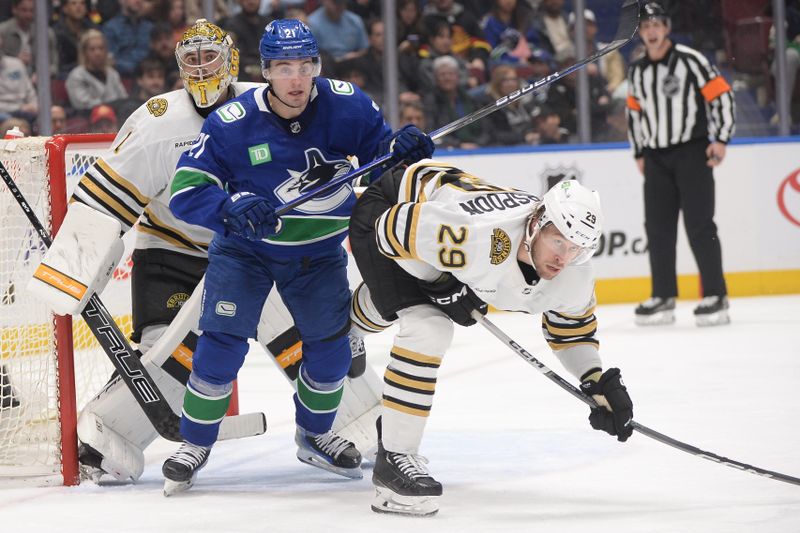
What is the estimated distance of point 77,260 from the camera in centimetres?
292

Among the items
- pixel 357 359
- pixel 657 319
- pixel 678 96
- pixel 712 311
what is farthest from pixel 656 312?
pixel 357 359

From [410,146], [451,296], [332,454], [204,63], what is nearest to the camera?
[451,296]

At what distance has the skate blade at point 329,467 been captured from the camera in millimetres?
3016

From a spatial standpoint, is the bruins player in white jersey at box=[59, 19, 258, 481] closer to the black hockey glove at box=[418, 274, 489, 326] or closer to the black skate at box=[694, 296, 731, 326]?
the black hockey glove at box=[418, 274, 489, 326]

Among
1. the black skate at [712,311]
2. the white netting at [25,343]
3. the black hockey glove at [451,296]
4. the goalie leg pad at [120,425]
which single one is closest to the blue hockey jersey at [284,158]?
the black hockey glove at [451,296]

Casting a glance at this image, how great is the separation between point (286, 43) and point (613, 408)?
3.58 feet

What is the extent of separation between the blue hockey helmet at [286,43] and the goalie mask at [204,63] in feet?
1.10

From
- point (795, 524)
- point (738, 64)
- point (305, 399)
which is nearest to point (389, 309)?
→ point (305, 399)

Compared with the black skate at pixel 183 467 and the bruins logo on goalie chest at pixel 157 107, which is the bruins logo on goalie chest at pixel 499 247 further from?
the bruins logo on goalie chest at pixel 157 107

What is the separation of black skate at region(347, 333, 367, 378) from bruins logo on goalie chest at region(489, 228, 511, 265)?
714mm

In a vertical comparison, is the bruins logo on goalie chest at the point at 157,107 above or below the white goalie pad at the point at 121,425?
above

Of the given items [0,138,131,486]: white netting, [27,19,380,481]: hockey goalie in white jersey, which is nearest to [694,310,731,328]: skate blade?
Result: [27,19,380,481]: hockey goalie in white jersey

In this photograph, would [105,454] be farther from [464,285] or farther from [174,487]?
[464,285]

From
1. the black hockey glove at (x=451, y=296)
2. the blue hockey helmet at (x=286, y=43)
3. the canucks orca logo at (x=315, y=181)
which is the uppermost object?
the blue hockey helmet at (x=286, y=43)
